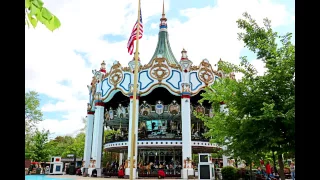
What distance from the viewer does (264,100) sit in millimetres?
10930

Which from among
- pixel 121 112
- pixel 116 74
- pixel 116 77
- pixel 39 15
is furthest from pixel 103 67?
pixel 39 15

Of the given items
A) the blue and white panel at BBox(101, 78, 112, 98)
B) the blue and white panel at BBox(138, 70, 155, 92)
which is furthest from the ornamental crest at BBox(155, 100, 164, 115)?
the blue and white panel at BBox(101, 78, 112, 98)

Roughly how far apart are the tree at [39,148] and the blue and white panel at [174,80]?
22.7 meters

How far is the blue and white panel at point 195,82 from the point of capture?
2808cm

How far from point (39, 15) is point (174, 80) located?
25.9m

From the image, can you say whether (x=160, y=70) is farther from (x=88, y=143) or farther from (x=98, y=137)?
(x=88, y=143)

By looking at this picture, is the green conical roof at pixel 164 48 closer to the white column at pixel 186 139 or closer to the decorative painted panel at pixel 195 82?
the decorative painted panel at pixel 195 82

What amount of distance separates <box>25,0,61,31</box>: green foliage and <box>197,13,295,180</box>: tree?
28.5ft

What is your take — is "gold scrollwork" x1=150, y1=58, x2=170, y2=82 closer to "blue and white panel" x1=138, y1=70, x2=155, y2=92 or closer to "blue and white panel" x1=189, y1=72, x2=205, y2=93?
"blue and white panel" x1=138, y1=70, x2=155, y2=92

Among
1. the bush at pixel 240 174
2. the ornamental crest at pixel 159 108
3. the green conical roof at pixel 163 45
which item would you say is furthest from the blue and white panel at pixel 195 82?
the bush at pixel 240 174

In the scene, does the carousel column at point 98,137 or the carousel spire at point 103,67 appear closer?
the carousel column at point 98,137
